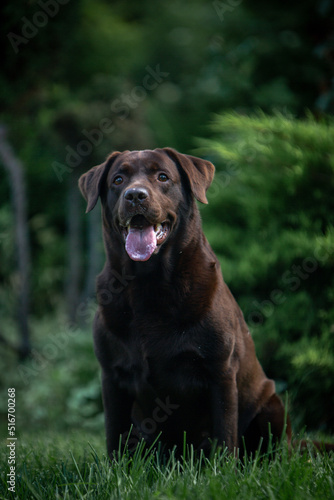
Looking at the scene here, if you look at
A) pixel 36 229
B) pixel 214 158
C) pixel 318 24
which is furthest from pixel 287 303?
pixel 36 229

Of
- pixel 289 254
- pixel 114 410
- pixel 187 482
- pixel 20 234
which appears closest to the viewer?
pixel 187 482

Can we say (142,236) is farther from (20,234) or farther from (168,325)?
(20,234)

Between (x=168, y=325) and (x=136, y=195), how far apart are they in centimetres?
65

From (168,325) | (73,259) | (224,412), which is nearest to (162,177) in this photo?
(168,325)

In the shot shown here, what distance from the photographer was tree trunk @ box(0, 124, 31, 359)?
676 centimetres

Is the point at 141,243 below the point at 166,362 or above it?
above

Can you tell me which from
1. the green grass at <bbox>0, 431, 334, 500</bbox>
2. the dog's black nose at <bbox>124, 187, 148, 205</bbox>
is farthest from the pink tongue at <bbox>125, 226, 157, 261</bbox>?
the green grass at <bbox>0, 431, 334, 500</bbox>

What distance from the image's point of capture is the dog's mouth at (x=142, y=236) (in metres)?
2.45

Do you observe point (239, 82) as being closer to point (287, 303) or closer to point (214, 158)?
point (214, 158)

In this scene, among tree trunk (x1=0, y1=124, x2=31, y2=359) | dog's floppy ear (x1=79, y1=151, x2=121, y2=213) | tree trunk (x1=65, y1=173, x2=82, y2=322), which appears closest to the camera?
dog's floppy ear (x1=79, y1=151, x2=121, y2=213)

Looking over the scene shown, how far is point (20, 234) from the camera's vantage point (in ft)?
22.7

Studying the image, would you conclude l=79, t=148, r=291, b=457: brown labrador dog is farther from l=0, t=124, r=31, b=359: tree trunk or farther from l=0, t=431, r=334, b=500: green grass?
l=0, t=124, r=31, b=359: tree trunk

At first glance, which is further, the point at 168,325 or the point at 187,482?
the point at 168,325

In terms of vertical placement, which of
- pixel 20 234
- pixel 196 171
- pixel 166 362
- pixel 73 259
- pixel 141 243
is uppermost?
pixel 196 171
